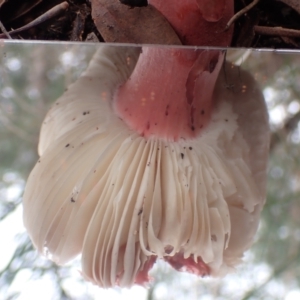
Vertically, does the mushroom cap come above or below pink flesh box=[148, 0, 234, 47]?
below

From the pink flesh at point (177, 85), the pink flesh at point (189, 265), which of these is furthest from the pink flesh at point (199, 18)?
the pink flesh at point (189, 265)

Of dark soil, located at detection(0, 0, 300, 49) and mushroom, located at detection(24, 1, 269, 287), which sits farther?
dark soil, located at detection(0, 0, 300, 49)

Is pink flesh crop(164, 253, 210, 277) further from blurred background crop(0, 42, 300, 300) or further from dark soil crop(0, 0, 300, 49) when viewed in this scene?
dark soil crop(0, 0, 300, 49)

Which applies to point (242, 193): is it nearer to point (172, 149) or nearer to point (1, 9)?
point (172, 149)

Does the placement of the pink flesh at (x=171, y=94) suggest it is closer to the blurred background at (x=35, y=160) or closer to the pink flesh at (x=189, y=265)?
the blurred background at (x=35, y=160)

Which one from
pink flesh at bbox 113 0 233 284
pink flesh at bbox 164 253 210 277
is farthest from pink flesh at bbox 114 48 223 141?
pink flesh at bbox 164 253 210 277

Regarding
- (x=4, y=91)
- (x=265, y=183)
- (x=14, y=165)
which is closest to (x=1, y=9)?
(x=4, y=91)

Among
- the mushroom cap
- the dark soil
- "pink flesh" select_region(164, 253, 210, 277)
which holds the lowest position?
"pink flesh" select_region(164, 253, 210, 277)
